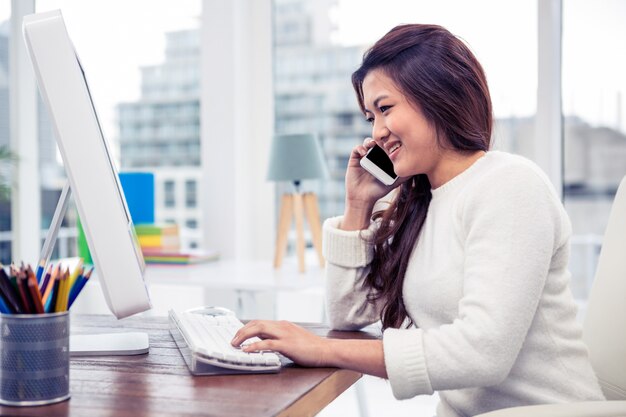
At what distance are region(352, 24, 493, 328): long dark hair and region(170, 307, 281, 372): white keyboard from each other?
0.32 metres

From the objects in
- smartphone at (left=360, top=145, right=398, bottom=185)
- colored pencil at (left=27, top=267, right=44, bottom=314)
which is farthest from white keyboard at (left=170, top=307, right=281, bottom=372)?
smartphone at (left=360, top=145, right=398, bottom=185)

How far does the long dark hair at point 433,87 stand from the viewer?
4.17ft

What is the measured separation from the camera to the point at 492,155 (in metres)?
1.29

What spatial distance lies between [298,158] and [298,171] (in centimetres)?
5

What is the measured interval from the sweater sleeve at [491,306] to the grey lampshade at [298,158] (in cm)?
159

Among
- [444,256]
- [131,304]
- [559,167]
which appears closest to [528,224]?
[444,256]

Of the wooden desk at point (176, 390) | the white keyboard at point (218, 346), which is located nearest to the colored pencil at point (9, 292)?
the wooden desk at point (176, 390)

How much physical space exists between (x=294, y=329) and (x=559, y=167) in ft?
6.68

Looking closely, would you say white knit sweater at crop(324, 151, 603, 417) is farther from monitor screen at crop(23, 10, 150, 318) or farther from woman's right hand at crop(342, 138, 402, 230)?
monitor screen at crop(23, 10, 150, 318)

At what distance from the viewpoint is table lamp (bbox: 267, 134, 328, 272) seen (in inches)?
106

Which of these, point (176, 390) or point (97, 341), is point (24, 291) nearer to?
point (176, 390)

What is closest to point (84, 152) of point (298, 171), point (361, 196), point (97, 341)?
point (97, 341)

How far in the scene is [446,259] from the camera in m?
1.24

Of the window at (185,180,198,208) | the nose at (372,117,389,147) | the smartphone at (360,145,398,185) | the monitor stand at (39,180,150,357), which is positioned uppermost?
the nose at (372,117,389,147)
